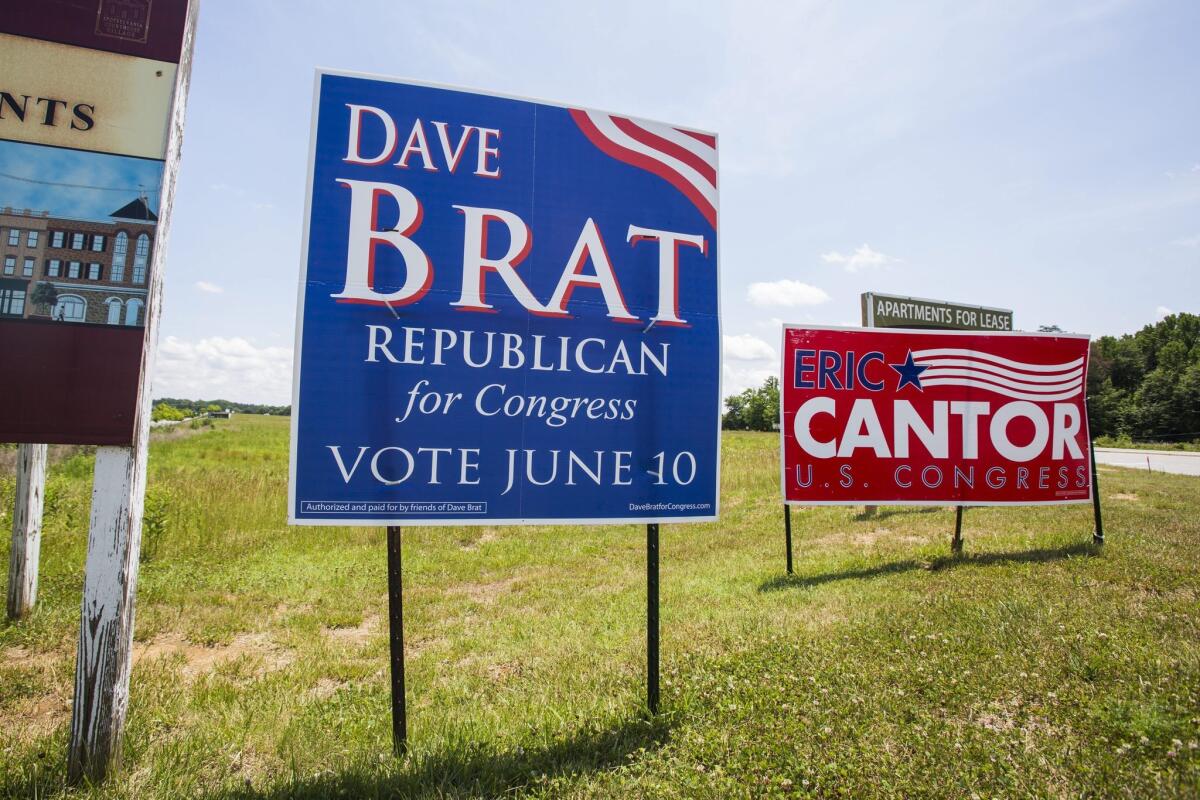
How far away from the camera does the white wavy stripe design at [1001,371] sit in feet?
27.0

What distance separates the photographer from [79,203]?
3.15m

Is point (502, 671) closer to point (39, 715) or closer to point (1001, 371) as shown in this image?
point (39, 715)

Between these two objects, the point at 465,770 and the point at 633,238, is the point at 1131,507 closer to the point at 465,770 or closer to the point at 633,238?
the point at 633,238

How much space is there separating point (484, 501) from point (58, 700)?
151 inches

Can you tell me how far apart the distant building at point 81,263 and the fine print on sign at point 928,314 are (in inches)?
449

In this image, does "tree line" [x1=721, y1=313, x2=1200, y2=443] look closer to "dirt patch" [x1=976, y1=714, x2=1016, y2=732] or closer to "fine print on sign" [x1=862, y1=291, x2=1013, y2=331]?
"fine print on sign" [x1=862, y1=291, x2=1013, y2=331]

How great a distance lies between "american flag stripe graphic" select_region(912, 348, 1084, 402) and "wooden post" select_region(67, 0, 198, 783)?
28.9 feet

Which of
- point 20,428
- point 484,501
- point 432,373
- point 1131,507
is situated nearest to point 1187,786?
point 484,501

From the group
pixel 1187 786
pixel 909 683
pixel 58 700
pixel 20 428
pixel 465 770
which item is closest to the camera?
pixel 1187 786

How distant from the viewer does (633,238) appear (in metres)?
4.04

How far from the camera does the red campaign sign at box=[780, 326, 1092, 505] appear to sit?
809 cm

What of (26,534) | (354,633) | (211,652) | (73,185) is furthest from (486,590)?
(73,185)

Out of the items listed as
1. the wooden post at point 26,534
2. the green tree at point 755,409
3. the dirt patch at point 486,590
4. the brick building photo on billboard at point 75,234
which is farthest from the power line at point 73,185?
the green tree at point 755,409

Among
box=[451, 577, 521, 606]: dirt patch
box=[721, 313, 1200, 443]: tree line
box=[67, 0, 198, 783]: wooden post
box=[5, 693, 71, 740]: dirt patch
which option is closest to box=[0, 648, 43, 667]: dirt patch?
box=[5, 693, 71, 740]: dirt patch
